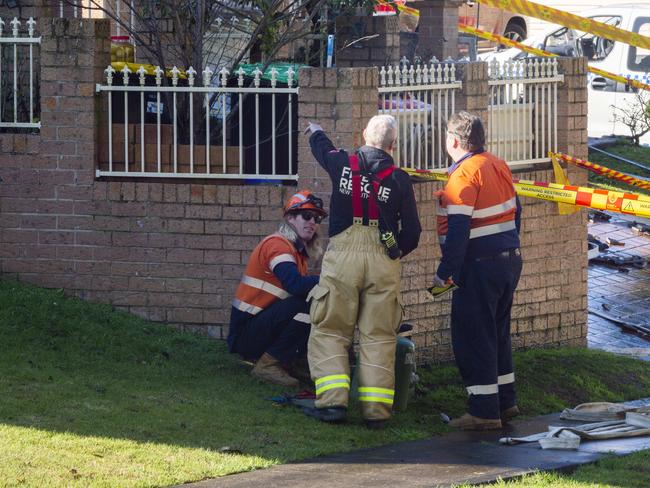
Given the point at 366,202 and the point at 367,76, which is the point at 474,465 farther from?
the point at 367,76

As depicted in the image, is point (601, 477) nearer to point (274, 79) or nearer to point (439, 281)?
point (439, 281)

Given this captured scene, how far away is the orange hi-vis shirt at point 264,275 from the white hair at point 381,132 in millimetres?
967

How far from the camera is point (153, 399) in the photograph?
7.35 metres

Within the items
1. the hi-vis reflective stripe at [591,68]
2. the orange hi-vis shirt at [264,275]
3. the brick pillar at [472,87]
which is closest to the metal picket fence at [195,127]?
the orange hi-vis shirt at [264,275]

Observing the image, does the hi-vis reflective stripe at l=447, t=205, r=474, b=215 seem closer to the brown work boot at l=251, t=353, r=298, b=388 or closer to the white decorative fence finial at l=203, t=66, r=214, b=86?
the brown work boot at l=251, t=353, r=298, b=388

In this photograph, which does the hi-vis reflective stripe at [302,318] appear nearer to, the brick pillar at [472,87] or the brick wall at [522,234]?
the brick wall at [522,234]

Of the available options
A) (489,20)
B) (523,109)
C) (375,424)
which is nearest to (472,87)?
(523,109)

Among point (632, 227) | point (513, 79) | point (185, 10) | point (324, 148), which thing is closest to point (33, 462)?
point (324, 148)

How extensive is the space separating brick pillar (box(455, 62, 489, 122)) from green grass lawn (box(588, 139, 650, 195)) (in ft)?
17.4

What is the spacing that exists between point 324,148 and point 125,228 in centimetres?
195

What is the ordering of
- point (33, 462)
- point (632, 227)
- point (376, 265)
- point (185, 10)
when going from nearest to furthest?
point (33, 462)
point (376, 265)
point (185, 10)
point (632, 227)

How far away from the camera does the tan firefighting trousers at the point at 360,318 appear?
24.4 feet

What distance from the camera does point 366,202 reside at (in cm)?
750

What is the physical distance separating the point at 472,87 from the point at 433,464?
12.7ft
